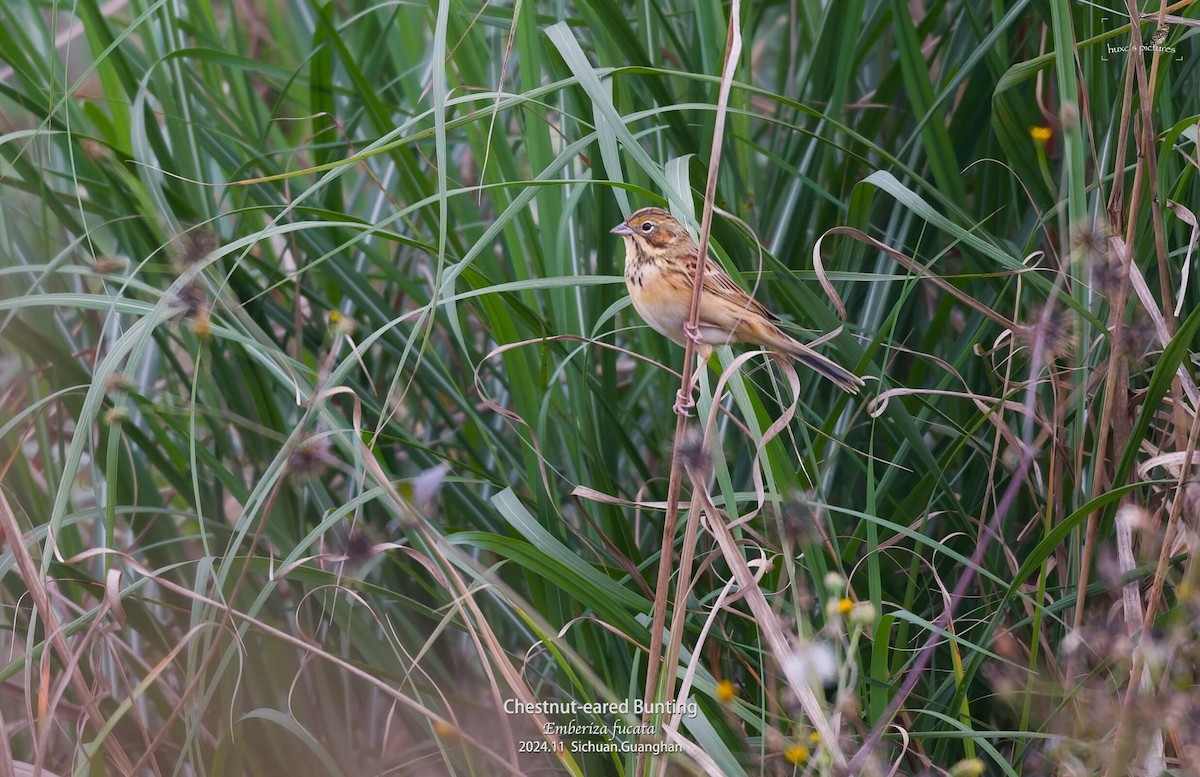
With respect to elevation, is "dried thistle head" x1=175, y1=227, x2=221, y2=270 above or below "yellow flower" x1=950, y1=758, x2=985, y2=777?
above

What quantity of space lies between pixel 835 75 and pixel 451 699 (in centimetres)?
182

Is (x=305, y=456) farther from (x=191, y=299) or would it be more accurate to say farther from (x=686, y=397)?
(x=686, y=397)

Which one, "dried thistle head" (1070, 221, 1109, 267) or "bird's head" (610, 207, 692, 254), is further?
"bird's head" (610, 207, 692, 254)

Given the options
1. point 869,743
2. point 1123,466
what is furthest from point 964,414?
point 869,743

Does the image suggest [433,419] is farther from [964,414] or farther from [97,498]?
[964,414]

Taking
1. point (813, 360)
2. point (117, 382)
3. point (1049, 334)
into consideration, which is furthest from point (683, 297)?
point (117, 382)

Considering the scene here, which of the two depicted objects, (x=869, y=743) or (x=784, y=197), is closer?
(x=869, y=743)

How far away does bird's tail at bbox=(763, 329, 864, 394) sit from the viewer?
2.21 m

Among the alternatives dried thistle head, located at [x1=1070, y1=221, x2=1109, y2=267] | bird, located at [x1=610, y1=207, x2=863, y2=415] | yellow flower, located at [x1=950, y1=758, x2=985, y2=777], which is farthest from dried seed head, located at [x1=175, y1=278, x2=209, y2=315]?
dried thistle head, located at [x1=1070, y1=221, x2=1109, y2=267]

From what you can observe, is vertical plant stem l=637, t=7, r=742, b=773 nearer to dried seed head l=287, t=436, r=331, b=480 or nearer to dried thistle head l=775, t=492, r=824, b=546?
dried thistle head l=775, t=492, r=824, b=546

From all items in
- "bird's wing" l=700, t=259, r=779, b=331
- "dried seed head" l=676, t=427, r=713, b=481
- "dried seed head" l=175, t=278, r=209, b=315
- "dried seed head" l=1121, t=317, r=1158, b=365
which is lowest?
"dried seed head" l=1121, t=317, r=1158, b=365

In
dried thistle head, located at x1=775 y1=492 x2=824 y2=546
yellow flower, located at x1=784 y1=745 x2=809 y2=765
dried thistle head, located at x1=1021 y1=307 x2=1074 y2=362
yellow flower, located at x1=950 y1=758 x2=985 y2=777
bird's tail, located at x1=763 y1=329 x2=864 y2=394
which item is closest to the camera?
yellow flower, located at x1=950 y1=758 x2=985 y2=777

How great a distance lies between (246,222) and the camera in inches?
115

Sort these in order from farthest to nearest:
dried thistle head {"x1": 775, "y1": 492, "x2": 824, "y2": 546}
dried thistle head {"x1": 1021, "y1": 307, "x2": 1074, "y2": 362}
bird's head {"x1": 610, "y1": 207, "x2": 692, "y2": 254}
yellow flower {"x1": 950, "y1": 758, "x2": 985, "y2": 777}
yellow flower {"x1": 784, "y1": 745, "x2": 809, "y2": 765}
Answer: bird's head {"x1": 610, "y1": 207, "x2": 692, "y2": 254} < dried thistle head {"x1": 1021, "y1": 307, "x2": 1074, "y2": 362} < dried thistle head {"x1": 775, "y1": 492, "x2": 824, "y2": 546} < yellow flower {"x1": 784, "y1": 745, "x2": 809, "y2": 765} < yellow flower {"x1": 950, "y1": 758, "x2": 985, "y2": 777}
